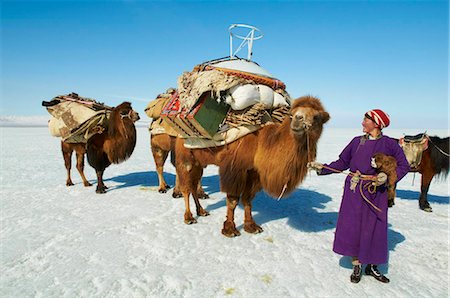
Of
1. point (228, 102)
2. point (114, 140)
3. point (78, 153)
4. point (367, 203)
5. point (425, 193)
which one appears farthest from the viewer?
point (78, 153)

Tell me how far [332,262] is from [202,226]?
2.29 metres

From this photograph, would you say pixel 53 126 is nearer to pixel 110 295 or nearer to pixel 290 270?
pixel 110 295

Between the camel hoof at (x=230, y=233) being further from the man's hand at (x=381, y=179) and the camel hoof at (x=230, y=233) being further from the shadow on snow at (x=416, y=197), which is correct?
the shadow on snow at (x=416, y=197)

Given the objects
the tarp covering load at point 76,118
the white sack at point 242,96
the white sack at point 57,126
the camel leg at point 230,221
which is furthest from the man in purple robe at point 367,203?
the white sack at point 57,126

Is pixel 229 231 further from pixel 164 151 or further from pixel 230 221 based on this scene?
pixel 164 151

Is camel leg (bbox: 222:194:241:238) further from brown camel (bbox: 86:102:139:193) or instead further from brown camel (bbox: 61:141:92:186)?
brown camel (bbox: 61:141:92:186)

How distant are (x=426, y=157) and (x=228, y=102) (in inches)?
221

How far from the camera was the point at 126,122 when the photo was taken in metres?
7.23

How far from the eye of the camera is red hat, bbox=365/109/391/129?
10.6ft

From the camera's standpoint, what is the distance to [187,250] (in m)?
4.29

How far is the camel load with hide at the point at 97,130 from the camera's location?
7273mm

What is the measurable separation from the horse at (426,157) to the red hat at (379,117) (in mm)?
4146

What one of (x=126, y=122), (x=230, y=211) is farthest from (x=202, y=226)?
(x=126, y=122)

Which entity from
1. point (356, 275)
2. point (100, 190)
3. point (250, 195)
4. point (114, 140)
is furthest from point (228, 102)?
point (100, 190)
